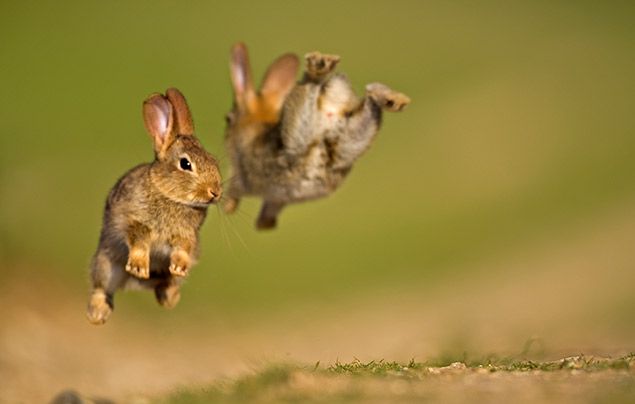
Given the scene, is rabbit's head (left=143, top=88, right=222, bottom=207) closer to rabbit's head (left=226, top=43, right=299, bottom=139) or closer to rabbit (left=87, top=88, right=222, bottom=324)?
rabbit (left=87, top=88, right=222, bottom=324)

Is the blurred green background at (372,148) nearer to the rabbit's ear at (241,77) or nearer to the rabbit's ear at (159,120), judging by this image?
the rabbit's ear at (241,77)

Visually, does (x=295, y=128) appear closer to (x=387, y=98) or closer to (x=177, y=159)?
(x=387, y=98)

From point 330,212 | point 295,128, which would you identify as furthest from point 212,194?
point 330,212

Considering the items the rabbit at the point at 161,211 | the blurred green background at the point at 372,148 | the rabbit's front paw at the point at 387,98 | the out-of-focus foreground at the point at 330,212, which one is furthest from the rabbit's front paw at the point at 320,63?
the blurred green background at the point at 372,148

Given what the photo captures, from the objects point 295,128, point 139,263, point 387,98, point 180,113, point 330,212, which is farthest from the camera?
point 330,212

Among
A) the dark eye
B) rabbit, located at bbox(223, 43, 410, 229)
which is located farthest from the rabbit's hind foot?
the dark eye

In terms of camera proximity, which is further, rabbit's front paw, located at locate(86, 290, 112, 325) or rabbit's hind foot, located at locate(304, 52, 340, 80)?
rabbit's hind foot, located at locate(304, 52, 340, 80)
